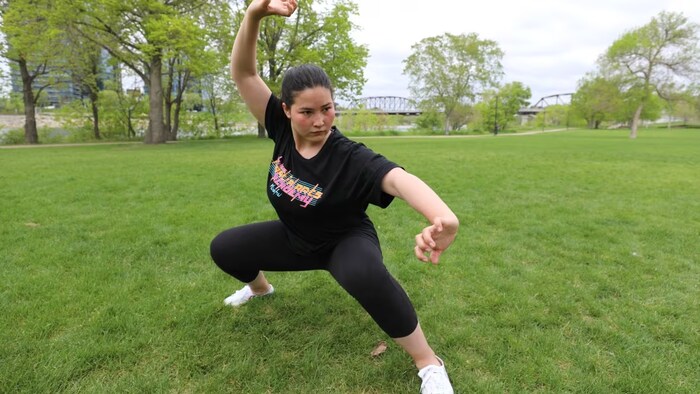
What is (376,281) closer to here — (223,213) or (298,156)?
(298,156)

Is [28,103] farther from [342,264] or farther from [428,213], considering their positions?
[428,213]

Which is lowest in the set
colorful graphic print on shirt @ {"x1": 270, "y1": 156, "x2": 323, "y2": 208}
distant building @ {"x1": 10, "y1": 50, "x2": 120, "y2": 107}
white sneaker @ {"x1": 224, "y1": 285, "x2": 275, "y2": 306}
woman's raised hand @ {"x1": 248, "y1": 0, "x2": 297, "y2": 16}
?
white sneaker @ {"x1": 224, "y1": 285, "x2": 275, "y2": 306}

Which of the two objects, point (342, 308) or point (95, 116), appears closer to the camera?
point (342, 308)

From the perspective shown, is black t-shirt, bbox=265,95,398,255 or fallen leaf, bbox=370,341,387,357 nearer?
black t-shirt, bbox=265,95,398,255

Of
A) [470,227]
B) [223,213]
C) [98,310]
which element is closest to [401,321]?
[98,310]

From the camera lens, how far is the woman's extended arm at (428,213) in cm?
173

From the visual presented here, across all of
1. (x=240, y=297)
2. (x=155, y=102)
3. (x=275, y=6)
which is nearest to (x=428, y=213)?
(x=275, y=6)

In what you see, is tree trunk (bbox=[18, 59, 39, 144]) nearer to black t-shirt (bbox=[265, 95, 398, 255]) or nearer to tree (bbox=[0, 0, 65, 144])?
tree (bbox=[0, 0, 65, 144])

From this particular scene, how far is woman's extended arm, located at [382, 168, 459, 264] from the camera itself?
1.73 metres

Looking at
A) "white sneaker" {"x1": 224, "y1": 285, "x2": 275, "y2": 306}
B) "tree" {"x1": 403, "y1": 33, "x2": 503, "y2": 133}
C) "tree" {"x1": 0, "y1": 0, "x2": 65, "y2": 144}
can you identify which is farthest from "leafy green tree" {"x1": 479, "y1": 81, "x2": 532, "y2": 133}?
"white sneaker" {"x1": 224, "y1": 285, "x2": 275, "y2": 306}

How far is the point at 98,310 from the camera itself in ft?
10.5

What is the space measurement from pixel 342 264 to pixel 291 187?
566 millimetres

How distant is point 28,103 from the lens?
25672 mm

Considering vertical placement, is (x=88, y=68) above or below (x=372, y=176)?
above
